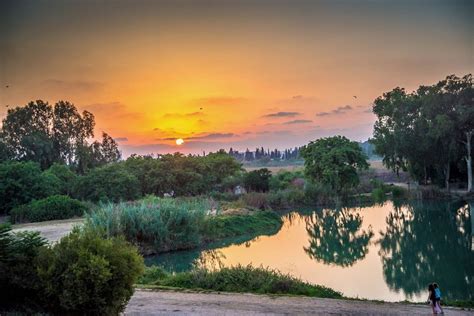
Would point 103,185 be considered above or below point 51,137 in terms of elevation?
below

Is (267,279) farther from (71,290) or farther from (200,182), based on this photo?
(200,182)

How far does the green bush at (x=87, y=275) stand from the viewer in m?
7.69

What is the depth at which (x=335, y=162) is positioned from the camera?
40.8 meters

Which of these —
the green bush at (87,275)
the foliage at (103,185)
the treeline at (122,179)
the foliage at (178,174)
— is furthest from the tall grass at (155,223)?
the foliage at (178,174)

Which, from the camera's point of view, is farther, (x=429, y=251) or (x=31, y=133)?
(x=31, y=133)

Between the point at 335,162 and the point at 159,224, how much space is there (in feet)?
76.0

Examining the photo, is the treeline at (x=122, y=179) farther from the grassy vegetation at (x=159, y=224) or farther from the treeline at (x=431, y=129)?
the treeline at (x=431, y=129)

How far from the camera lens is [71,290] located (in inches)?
303

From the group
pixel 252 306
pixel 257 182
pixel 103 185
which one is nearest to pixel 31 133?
pixel 103 185

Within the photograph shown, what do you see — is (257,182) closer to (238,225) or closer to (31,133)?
(238,225)

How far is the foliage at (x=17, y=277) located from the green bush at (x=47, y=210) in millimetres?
22130

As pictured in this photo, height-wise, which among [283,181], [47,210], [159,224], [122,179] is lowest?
[159,224]

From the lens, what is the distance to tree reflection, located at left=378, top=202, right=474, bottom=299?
14508 millimetres

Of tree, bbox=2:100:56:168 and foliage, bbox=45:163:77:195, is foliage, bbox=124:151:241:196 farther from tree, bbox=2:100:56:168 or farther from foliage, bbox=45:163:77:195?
tree, bbox=2:100:56:168
